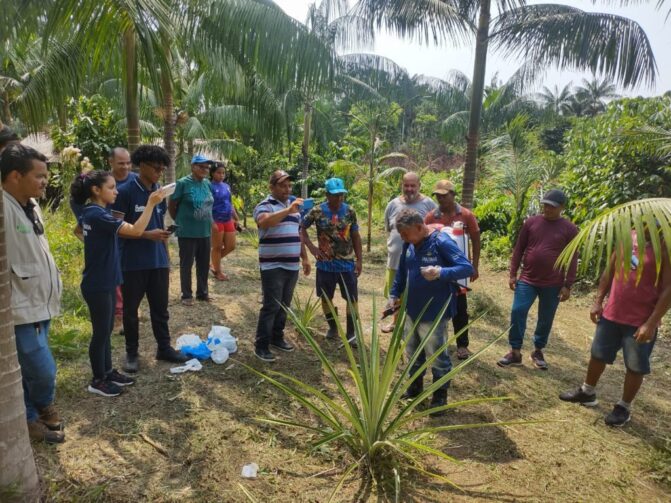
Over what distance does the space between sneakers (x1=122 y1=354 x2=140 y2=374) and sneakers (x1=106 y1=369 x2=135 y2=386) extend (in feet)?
0.61

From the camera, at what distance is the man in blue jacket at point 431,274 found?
119 inches

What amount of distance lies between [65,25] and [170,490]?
3585mm

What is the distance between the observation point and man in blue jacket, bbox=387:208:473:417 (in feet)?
9.92

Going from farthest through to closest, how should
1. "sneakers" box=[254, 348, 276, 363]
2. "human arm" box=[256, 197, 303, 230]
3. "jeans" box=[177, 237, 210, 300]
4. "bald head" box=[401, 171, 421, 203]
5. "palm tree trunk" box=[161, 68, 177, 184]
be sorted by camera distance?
"palm tree trunk" box=[161, 68, 177, 184], "jeans" box=[177, 237, 210, 300], "bald head" box=[401, 171, 421, 203], "sneakers" box=[254, 348, 276, 363], "human arm" box=[256, 197, 303, 230]

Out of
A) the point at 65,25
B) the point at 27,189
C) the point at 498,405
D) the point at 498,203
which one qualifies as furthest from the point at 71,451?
the point at 498,203

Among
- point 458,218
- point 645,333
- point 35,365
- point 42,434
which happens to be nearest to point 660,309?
point 645,333

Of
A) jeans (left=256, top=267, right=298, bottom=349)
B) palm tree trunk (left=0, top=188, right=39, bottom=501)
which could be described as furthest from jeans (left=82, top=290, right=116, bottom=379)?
jeans (left=256, top=267, right=298, bottom=349)

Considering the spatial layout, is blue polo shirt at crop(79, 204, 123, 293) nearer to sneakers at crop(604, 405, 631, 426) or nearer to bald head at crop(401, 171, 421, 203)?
bald head at crop(401, 171, 421, 203)

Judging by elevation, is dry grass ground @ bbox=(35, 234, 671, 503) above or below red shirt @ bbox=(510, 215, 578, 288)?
below

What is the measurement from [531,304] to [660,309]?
1297mm

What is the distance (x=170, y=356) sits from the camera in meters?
3.80

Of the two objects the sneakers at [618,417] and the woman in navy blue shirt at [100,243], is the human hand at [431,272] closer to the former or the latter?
the sneakers at [618,417]

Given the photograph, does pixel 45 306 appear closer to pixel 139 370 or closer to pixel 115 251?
pixel 115 251

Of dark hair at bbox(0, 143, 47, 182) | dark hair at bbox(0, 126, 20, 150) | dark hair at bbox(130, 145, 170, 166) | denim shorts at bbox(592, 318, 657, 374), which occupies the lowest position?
denim shorts at bbox(592, 318, 657, 374)
